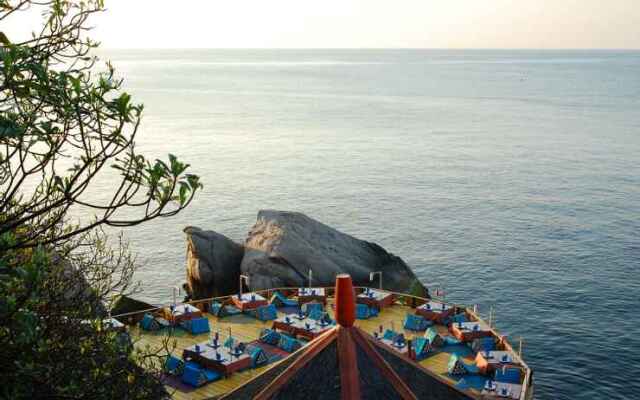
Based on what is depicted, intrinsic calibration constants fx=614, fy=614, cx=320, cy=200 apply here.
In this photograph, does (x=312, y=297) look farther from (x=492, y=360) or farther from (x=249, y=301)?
(x=492, y=360)

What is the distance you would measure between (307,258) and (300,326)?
36.7 feet

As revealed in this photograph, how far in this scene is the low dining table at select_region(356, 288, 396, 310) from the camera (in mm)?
31859

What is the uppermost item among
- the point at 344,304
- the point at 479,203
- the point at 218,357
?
the point at 344,304

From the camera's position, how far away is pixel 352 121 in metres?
128

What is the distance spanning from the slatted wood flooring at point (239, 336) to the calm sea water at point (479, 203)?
30.5 feet

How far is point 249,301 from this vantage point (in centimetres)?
3120

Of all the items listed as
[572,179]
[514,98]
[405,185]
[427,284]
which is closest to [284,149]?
[405,185]

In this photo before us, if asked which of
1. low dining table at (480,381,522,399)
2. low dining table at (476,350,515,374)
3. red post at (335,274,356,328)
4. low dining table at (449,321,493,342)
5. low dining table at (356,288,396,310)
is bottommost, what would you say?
low dining table at (480,381,522,399)

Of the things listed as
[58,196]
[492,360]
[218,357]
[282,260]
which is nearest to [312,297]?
[282,260]

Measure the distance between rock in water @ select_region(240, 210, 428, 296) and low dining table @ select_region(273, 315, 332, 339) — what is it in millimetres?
8834

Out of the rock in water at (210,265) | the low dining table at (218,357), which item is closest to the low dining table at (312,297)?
the low dining table at (218,357)

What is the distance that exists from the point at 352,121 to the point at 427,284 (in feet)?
279

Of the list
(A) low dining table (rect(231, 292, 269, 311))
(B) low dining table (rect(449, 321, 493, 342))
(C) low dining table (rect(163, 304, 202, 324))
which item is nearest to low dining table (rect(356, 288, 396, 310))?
(B) low dining table (rect(449, 321, 493, 342))

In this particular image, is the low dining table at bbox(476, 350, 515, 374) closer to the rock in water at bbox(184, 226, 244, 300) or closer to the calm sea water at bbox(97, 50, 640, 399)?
the calm sea water at bbox(97, 50, 640, 399)
